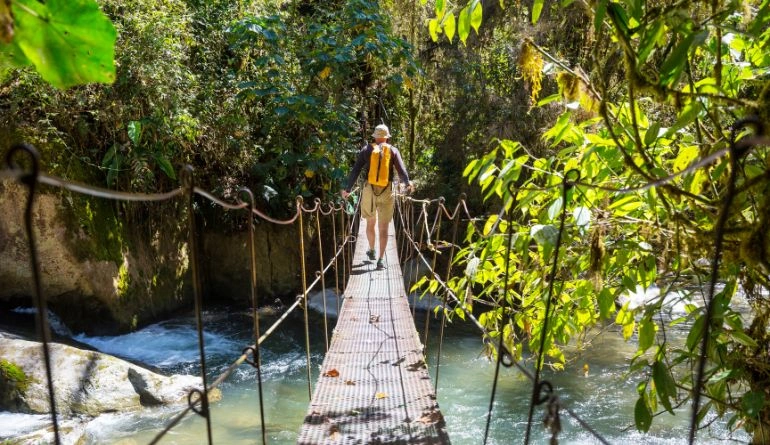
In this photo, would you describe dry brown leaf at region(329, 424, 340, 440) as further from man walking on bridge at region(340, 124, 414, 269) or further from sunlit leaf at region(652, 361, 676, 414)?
man walking on bridge at region(340, 124, 414, 269)

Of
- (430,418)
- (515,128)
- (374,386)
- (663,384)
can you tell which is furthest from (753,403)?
(515,128)

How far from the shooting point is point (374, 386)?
1.71 meters

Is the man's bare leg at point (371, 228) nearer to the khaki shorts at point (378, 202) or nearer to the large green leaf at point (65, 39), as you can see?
the khaki shorts at point (378, 202)

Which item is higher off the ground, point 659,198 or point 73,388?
point 659,198

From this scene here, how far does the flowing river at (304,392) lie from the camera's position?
10.0 feet

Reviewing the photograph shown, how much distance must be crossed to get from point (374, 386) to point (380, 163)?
5.63 ft

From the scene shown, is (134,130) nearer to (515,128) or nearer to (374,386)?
(374,386)

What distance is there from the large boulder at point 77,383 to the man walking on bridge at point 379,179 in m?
1.38

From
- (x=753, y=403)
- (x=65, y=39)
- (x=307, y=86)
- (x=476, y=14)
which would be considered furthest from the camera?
(x=307, y=86)

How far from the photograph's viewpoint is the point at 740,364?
113 centimetres

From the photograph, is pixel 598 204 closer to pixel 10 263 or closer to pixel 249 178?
pixel 10 263

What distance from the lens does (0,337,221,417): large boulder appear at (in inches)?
116

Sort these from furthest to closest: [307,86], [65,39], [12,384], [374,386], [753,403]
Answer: [307,86]
[12,384]
[374,386]
[753,403]
[65,39]

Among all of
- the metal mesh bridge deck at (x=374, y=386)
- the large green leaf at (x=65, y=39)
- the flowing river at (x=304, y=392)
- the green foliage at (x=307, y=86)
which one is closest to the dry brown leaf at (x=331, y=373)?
the metal mesh bridge deck at (x=374, y=386)
